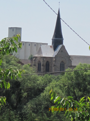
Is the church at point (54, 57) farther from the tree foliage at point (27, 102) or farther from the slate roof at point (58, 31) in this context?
the tree foliage at point (27, 102)

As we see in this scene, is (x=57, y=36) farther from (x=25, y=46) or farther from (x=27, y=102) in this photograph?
(x=27, y=102)

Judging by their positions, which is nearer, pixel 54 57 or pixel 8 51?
pixel 8 51

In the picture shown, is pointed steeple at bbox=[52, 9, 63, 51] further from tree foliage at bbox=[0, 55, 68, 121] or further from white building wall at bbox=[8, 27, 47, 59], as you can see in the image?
tree foliage at bbox=[0, 55, 68, 121]

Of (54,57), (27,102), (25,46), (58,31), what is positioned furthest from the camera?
(25,46)

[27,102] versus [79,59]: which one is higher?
[79,59]

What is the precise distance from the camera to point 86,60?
235ft

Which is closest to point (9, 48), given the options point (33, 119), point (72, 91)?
point (33, 119)

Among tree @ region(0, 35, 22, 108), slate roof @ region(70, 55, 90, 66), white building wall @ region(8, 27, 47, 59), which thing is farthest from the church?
tree @ region(0, 35, 22, 108)

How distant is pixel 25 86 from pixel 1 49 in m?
22.7

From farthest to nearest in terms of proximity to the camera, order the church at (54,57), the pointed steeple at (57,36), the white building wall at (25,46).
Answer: the white building wall at (25,46) < the pointed steeple at (57,36) < the church at (54,57)

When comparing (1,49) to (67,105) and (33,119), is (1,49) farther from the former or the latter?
(33,119)

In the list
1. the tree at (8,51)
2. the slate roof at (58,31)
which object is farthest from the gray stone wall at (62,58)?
the tree at (8,51)

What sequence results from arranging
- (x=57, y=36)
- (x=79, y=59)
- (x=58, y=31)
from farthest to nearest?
1. (x=79, y=59)
2. (x=58, y=31)
3. (x=57, y=36)

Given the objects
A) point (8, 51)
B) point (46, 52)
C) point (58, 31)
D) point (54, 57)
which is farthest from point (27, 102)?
point (58, 31)
